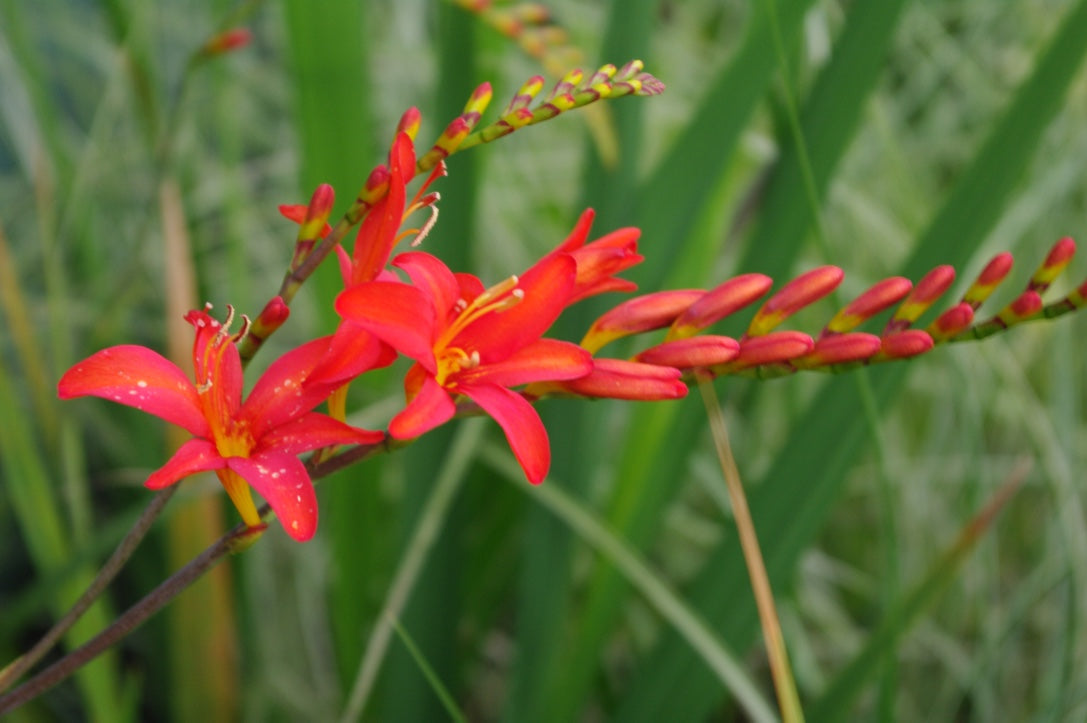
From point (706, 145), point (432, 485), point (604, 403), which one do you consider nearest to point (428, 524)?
point (432, 485)

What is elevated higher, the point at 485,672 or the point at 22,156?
the point at 22,156

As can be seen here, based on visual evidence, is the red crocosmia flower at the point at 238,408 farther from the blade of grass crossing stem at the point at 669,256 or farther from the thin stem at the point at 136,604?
the blade of grass crossing stem at the point at 669,256

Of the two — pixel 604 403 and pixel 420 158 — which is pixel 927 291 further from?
pixel 604 403

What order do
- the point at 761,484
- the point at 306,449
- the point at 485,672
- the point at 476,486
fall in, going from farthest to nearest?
the point at 485,672 → the point at 476,486 → the point at 761,484 → the point at 306,449

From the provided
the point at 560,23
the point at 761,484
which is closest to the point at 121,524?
the point at 761,484

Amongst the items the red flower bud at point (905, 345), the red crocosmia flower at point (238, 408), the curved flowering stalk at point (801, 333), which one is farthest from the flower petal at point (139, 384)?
the red flower bud at point (905, 345)

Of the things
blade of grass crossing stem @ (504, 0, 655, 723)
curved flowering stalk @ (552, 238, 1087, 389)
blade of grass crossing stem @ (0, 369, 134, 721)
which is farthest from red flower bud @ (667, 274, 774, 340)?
blade of grass crossing stem @ (0, 369, 134, 721)

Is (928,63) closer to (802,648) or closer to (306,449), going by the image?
(802,648)
